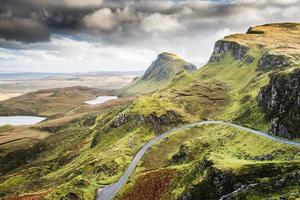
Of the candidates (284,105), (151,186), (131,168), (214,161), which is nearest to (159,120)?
(131,168)

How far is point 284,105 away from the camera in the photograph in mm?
129750

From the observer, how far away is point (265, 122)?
14088cm

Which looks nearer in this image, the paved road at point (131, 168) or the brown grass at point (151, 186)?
the brown grass at point (151, 186)

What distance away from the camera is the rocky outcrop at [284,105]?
116 meters

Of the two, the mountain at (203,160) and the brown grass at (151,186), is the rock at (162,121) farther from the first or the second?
the brown grass at (151,186)

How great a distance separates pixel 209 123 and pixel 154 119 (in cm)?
3245

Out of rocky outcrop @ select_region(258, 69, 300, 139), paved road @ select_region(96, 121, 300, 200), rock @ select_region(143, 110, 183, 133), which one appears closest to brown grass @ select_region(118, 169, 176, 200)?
paved road @ select_region(96, 121, 300, 200)

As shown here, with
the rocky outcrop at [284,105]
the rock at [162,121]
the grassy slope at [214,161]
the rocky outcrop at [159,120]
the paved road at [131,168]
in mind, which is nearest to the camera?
the grassy slope at [214,161]

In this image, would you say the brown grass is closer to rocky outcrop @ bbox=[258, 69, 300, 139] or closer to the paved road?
the paved road

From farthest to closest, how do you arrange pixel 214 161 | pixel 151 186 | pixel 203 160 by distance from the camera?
pixel 151 186 < pixel 203 160 < pixel 214 161

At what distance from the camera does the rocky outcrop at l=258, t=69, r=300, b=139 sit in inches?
4558

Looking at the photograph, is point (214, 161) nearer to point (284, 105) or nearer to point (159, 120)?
point (284, 105)

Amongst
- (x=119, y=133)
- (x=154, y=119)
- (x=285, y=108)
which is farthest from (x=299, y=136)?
(x=119, y=133)

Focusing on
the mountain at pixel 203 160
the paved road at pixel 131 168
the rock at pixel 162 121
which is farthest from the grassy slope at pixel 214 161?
the rock at pixel 162 121
